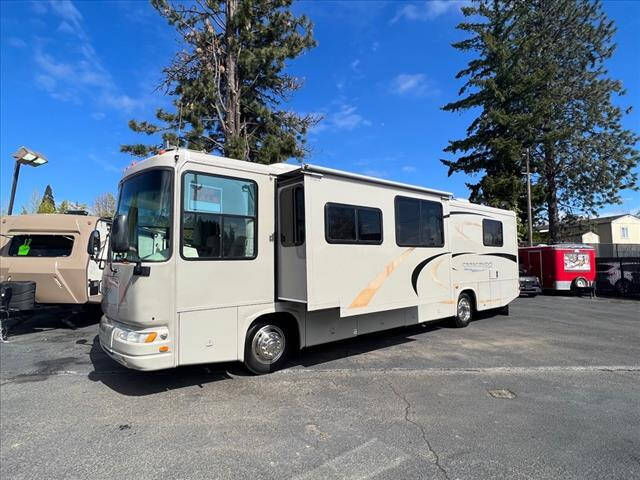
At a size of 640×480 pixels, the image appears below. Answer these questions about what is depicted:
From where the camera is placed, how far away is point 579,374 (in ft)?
19.1

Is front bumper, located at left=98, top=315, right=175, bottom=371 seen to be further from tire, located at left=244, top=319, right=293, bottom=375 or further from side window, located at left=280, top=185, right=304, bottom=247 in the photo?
side window, located at left=280, top=185, right=304, bottom=247

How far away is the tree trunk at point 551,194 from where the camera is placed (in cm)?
2862

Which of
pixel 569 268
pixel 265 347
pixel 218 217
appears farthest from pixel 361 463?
pixel 569 268

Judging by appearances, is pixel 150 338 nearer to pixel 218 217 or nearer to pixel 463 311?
pixel 218 217

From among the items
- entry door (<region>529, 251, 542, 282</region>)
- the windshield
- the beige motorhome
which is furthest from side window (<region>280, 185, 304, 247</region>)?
entry door (<region>529, 251, 542, 282</region>)

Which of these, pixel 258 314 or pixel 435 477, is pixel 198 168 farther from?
pixel 435 477

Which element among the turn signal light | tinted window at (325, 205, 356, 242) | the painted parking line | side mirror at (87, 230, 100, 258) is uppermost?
tinted window at (325, 205, 356, 242)

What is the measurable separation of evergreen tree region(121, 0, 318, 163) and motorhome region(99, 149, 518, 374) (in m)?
8.24

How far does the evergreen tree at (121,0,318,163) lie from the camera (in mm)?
14117

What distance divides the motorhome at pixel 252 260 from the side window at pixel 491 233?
2989 millimetres

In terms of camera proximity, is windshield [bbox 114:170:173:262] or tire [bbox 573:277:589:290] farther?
tire [bbox 573:277:589:290]

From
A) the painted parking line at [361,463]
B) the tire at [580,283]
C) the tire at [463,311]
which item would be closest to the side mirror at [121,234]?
the painted parking line at [361,463]

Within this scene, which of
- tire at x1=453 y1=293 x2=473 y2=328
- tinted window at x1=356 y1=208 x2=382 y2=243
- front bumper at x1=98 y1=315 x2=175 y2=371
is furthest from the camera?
tire at x1=453 y1=293 x2=473 y2=328

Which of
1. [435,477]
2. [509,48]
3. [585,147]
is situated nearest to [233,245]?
[435,477]
